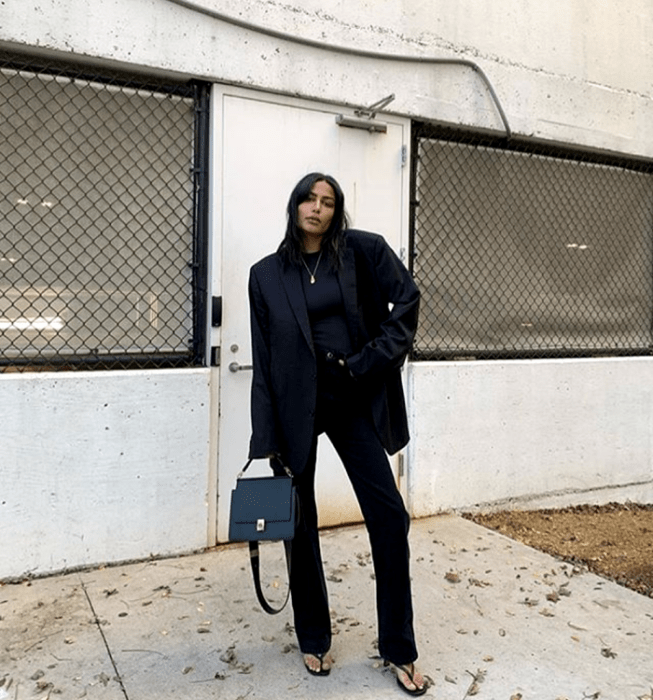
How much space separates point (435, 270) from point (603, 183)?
186 centimetres

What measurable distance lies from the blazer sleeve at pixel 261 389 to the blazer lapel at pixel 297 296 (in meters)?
0.11

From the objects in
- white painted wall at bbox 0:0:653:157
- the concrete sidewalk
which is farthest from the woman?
white painted wall at bbox 0:0:653:157

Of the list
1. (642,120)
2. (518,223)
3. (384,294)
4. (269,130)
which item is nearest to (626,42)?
(642,120)

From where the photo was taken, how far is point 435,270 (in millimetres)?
4664

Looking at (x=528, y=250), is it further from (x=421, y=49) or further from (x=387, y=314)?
(x=387, y=314)

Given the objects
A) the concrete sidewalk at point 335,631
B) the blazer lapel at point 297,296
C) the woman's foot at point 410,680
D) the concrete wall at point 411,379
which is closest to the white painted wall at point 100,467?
the concrete wall at point 411,379

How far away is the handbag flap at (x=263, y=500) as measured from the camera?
2255 mm

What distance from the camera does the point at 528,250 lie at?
16.5ft

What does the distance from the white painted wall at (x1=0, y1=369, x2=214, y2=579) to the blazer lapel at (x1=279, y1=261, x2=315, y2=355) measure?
55.6 inches

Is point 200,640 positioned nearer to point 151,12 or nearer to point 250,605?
point 250,605

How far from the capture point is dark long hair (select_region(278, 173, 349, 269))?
2.41 metres

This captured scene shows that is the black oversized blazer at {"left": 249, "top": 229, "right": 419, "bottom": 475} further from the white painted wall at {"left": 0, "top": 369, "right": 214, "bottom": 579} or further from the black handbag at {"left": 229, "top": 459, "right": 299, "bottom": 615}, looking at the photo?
the white painted wall at {"left": 0, "top": 369, "right": 214, "bottom": 579}

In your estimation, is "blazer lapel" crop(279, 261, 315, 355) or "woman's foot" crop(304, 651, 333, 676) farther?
"woman's foot" crop(304, 651, 333, 676)

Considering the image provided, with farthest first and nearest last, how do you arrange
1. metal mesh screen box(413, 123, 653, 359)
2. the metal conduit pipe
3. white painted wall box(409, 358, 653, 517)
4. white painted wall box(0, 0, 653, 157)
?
metal mesh screen box(413, 123, 653, 359), white painted wall box(409, 358, 653, 517), the metal conduit pipe, white painted wall box(0, 0, 653, 157)
